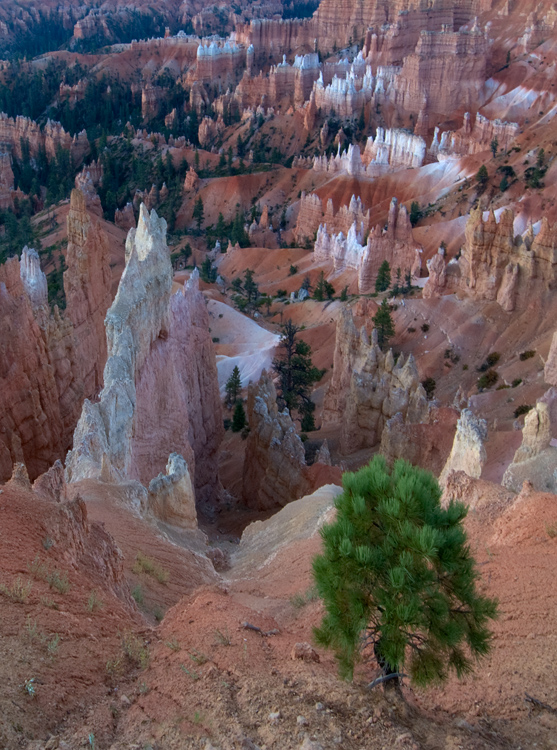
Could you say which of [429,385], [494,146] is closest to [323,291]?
[429,385]

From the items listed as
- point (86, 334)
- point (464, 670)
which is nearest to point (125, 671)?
point (464, 670)

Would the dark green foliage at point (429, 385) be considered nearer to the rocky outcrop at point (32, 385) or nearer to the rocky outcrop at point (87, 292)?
the rocky outcrop at point (87, 292)

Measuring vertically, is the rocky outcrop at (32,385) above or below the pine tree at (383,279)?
above

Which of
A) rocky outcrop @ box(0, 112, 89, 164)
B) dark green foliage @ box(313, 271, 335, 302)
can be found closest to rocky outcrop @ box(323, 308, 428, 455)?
dark green foliage @ box(313, 271, 335, 302)

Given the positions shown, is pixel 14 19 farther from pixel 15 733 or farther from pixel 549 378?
pixel 15 733

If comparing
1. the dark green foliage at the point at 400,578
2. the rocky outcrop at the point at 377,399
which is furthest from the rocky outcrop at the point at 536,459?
the dark green foliage at the point at 400,578

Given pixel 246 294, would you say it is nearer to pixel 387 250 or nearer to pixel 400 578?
pixel 387 250
